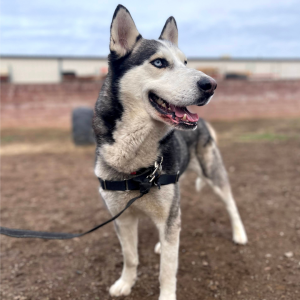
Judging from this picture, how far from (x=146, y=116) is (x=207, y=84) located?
48cm

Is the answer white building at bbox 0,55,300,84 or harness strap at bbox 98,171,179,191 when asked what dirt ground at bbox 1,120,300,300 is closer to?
harness strap at bbox 98,171,179,191

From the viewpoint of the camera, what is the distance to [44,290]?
271cm

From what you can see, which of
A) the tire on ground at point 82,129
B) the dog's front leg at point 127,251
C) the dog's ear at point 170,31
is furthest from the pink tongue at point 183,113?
the tire on ground at point 82,129

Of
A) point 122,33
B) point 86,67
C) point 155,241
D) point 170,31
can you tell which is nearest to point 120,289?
point 155,241

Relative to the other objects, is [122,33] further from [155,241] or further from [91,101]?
[91,101]

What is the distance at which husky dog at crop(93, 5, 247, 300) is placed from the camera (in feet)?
6.64

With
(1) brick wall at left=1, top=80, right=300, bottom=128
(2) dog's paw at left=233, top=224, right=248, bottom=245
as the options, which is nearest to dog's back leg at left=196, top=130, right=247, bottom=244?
(2) dog's paw at left=233, top=224, right=248, bottom=245

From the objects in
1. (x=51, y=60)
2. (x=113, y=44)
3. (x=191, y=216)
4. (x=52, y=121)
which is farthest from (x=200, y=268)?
(x=51, y=60)

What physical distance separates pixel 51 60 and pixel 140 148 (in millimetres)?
15168

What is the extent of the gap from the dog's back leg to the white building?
11674 mm

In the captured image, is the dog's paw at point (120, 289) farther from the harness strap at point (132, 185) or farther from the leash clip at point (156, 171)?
the leash clip at point (156, 171)

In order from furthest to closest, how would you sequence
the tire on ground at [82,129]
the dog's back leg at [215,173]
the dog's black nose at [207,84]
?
the tire on ground at [82,129] < the dog's back leg at [215,173] < the dog's black nose at [207,84]

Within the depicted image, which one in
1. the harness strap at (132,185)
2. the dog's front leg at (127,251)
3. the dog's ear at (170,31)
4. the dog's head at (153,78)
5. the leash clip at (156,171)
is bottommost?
the dog's front leg at (127,251)

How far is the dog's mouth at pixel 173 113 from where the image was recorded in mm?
2008
